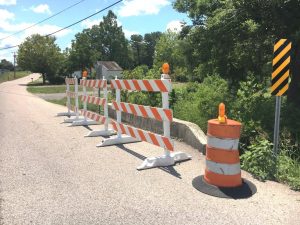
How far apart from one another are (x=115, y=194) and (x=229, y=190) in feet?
5.56

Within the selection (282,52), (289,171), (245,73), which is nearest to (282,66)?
(282,52)

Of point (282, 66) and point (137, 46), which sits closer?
point (282, 66)

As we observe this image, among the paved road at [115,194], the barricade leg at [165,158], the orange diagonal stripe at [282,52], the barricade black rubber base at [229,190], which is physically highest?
the orange diagonal stripe at [282,52]

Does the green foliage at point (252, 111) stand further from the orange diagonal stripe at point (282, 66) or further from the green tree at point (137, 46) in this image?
the green tree at point (137, 46)

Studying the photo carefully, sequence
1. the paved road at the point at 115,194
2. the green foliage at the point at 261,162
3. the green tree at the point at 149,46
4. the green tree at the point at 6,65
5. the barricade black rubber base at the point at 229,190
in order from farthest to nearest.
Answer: the green tree at the point at 6,65 → the green tree at the point at 149,46 → the green foliage at the point at 261,162 → the barricade black rubber base at the point at 229,190 → the paved road at the point at 115,194

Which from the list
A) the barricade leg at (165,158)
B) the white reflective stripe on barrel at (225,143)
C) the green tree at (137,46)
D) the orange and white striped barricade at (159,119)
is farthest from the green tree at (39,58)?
the white reflective stripe on barrel at (225,143)

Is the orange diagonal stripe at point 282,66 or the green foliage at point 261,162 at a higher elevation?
the orange diagonal stripe at point 282,66

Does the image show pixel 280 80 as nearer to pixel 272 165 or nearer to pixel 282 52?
pixel 282 52

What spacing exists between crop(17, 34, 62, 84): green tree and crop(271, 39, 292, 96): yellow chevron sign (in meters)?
66.3

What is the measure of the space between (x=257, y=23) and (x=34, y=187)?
6710 mm

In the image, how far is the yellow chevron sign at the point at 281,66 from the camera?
20.6 feet

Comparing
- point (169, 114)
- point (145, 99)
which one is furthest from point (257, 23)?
point (145, 99)

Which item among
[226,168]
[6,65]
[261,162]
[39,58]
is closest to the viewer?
[226,168]

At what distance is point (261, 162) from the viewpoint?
20.7 feet
